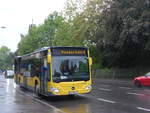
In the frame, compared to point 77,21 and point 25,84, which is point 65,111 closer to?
point 25,84

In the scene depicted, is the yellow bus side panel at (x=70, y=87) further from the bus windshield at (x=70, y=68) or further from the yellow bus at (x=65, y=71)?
the bus windshield at (x=70, y=68)

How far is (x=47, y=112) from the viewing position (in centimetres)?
1352

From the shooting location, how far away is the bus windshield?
1777 centimetres

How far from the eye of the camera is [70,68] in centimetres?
1803

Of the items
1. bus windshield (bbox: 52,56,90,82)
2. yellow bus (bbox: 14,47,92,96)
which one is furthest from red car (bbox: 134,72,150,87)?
bus windshield (bbox: 52,56,90,82)

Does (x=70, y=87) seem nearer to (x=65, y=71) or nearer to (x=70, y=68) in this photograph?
(x=65, y=71)

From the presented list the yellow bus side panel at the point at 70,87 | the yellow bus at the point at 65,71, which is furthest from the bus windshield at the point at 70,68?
the yellow bus side panel at the point at 70,87

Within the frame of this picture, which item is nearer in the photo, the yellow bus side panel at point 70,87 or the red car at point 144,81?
the yellow bus side panel at point 70,87

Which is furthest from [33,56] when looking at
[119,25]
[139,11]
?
[119,25]

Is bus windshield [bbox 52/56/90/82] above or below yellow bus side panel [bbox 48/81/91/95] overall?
above

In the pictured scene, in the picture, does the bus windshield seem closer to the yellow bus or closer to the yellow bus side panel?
the yellow bus

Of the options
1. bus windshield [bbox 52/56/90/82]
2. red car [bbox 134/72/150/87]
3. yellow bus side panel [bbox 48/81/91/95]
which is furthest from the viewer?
red car [bbox 134/72/150/87]

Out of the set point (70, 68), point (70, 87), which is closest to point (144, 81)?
point (70, 68)

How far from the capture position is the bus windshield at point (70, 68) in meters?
17.8
